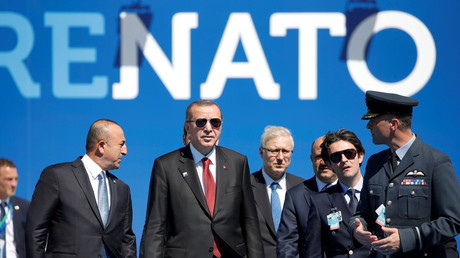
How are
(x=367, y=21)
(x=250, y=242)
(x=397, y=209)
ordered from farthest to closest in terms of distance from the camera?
(x=367, y=21) < (x=250, y=242) < (x=397, y=209)

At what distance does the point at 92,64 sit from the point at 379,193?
4.51 metres

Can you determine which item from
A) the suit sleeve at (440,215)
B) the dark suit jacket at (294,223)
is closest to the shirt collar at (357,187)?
the dark suit jacket at (294,223)

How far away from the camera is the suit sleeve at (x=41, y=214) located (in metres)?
4.95

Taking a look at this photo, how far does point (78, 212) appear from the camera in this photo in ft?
16.7

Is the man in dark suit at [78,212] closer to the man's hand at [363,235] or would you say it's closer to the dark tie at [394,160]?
the man's hand at [363,235]

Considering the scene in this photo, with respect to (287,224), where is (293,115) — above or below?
above

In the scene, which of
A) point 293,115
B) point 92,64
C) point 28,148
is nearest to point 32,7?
point 92,64

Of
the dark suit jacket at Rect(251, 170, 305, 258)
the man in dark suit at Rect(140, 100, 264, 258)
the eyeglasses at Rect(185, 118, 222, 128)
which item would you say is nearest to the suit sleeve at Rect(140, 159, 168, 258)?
the man in dark suit at Rect(140, 100, 264, 258)

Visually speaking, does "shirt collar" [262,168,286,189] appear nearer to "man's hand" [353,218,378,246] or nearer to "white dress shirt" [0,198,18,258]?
"man's hand" [353,218,378,246]

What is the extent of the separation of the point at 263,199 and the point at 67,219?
170cm

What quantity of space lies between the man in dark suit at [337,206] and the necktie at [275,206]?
0.84m

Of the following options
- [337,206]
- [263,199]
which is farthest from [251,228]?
[263,199]

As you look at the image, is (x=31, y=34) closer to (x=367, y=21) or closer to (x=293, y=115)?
(x=293, y=115)

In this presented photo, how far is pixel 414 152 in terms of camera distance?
13.4 ft
